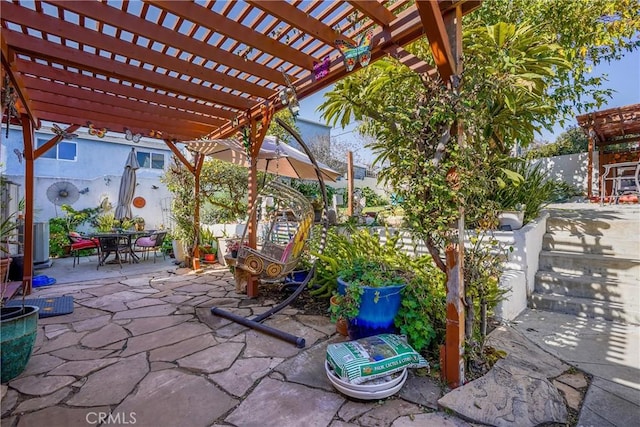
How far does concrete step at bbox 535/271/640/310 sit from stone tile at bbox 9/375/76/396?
495 cm

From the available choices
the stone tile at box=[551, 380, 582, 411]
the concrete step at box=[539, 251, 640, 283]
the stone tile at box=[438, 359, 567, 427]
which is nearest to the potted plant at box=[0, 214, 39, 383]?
the stone tile at box=[438, 359, 567, 427]

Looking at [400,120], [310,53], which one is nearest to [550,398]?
[400,120]

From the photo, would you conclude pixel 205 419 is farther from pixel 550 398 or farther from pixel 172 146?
pixel 172 146

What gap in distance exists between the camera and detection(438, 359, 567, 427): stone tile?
1809 millimetres

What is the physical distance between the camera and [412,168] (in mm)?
2197

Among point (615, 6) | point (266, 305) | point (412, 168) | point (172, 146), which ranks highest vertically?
point (615, 6)

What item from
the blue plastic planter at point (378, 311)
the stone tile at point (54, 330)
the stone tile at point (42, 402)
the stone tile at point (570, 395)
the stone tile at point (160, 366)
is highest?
the blue plastic planter at point (378, 311)

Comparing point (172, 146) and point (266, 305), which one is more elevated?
point (172, 146)

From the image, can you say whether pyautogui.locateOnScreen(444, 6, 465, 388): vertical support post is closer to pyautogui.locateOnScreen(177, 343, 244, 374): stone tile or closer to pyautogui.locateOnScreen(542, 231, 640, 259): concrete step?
pyautogui.locateOnScreen(177, 343, 244, 374): stone tile

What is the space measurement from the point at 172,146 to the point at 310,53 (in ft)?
13.4

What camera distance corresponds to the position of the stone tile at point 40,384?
7.04ft

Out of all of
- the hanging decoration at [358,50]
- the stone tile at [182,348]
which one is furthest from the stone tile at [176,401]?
the hanging decoration at [358,50]

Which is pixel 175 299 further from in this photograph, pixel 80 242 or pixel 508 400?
pixel 80 242

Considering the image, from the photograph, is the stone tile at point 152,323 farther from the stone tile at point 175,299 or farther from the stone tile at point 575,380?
the stone tile at point 575,380
